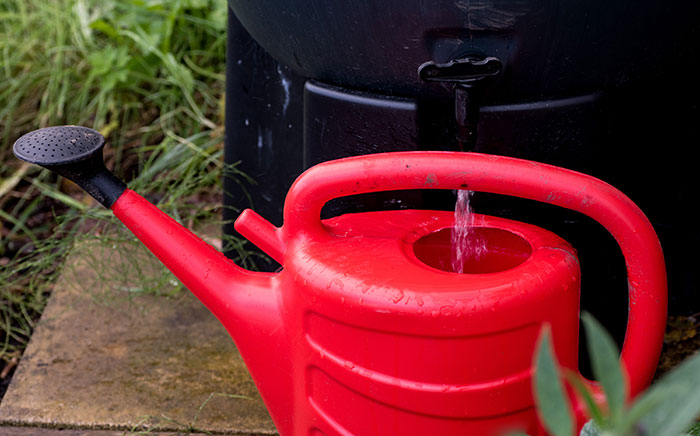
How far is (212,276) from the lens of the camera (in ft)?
3.54

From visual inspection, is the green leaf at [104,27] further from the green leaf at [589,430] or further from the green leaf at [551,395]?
the green leaf at [551,395]

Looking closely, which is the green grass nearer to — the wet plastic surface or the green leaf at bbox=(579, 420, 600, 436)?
the wet plastic surface

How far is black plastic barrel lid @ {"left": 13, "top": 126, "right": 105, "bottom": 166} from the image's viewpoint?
3.20 ft

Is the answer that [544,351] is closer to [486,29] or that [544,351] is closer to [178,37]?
[486,29]

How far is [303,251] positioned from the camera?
38.8 inches

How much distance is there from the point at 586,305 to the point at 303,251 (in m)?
0.57

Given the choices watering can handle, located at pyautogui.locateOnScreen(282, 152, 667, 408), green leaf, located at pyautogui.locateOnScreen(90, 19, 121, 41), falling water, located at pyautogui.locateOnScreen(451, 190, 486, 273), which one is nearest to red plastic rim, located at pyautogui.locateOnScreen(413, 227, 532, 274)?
falling water, located at pyautogui.locateOnScreen(451, 190, 486, 273)

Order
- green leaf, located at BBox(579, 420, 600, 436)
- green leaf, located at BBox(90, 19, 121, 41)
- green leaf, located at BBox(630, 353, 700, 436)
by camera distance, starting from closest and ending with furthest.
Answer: green leaf, located at BBox(630, 353, 700, 436) < green leaf, located at BBox(579, 420, 600, 436) < green leaf, located at BBox(90, 19, 121, 41)

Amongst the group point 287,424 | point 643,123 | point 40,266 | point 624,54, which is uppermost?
point 624,54

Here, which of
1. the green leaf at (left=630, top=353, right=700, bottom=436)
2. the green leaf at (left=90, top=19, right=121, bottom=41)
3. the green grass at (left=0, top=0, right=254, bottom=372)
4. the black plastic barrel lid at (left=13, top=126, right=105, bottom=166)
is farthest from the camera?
the green leaf at (left=90, top=19, right=121, bottom=41)

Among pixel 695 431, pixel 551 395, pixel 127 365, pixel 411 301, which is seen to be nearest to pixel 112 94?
pixel 127 365

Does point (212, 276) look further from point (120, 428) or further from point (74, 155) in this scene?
point (120, 428)

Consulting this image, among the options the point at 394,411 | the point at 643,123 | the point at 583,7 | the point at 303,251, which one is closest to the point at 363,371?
the point at 394,411

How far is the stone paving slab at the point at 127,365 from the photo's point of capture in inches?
51.6
